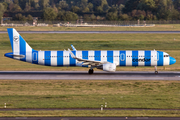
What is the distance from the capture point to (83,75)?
46.4 meters

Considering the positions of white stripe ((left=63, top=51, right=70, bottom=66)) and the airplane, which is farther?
white stripe ((left=63, top=51, right=70, bottom=66))

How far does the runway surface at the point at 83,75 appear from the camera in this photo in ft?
144

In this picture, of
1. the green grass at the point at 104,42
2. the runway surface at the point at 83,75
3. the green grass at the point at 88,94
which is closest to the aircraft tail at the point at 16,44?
the runway surface at the point at 83,75

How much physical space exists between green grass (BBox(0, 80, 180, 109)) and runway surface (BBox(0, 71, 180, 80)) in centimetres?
265

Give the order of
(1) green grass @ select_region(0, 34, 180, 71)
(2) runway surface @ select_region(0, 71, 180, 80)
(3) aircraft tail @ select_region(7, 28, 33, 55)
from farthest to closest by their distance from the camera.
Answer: (1) green grass @ select_region(0, 34, 180, 71) → (3) aircraft tail @ select_region(7, 28, 33, 55) → (2) runway surface @ select_region(0, 71, 180, 80)

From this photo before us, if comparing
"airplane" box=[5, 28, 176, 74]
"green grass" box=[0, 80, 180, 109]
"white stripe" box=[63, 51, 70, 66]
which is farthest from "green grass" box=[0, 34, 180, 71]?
"green grass" box=[0, 80, 180, 109]

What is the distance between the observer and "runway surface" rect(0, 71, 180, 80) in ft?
144

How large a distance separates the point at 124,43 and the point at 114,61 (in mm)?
38957

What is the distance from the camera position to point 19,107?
27922mm

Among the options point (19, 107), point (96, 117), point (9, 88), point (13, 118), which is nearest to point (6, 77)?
point (9, 88)

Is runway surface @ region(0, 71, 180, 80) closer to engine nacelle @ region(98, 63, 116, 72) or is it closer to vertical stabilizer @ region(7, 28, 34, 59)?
engine nacelle @ region(98, 63, 116, 72)

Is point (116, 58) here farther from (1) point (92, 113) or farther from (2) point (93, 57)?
(1) point (92, 113)

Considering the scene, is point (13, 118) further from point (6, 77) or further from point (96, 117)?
point (6, 77)

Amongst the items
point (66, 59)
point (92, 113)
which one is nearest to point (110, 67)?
point (66, 59)
